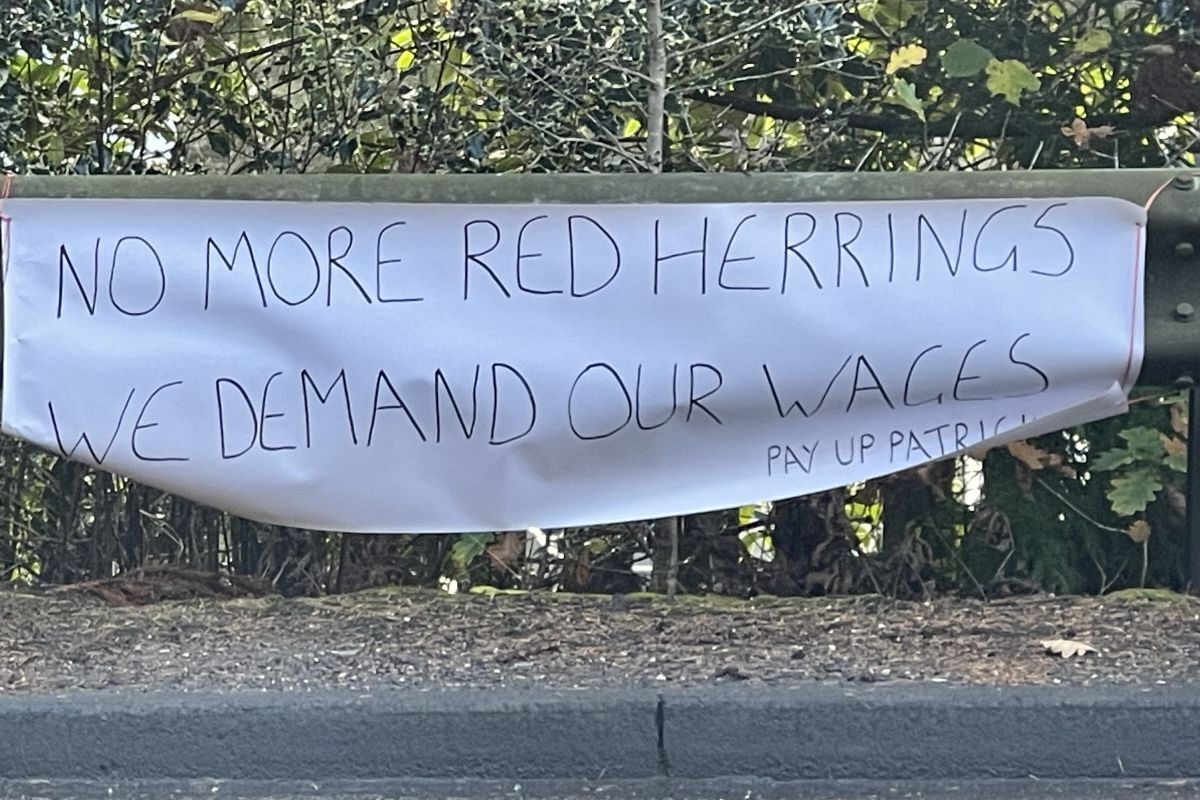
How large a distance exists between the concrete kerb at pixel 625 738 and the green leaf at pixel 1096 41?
2.15 m

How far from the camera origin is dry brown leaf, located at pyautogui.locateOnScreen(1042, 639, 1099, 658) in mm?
3902

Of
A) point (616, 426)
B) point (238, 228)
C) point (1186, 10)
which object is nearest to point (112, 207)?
point (238, 228)

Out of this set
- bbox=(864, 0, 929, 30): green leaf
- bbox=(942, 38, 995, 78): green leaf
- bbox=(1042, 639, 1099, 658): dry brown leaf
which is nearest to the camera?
bbox=(1042, 639, 1099, 658): dry brown leaf

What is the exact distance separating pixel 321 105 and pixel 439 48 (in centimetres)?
43

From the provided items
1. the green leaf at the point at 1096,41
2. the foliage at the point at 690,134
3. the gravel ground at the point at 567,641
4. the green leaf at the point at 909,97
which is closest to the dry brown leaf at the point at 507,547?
the foliage at the point at 690,134

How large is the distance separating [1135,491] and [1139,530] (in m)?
0.17

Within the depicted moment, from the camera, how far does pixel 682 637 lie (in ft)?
13.6

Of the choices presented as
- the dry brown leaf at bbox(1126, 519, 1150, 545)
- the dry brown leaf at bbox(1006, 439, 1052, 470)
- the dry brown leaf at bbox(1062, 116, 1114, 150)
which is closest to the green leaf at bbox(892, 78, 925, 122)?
the dry brown leaf at bbox(1062, 116, 1114, 150)

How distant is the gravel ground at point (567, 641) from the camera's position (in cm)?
378

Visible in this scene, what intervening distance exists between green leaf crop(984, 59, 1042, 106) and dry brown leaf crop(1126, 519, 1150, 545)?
1.39 m

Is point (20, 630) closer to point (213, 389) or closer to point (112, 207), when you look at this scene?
point (213, 389)

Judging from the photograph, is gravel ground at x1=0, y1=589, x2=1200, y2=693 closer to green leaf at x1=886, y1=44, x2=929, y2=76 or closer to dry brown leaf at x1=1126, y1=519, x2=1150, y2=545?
dry brown leaf at x1=1126, y1=519, x2=1150, y2=545

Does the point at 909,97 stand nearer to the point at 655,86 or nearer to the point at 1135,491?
the point at 655,86

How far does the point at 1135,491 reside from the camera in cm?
447
